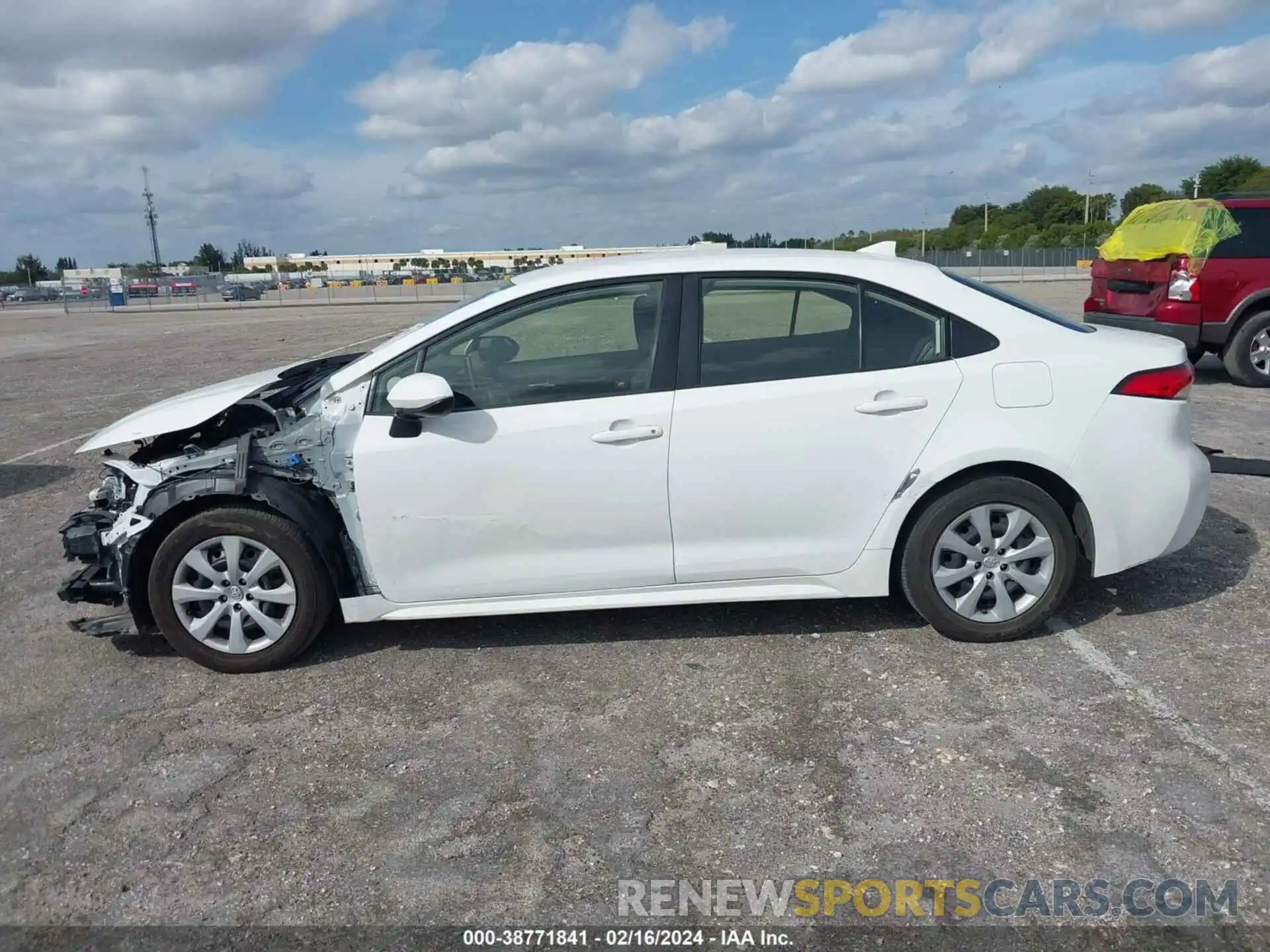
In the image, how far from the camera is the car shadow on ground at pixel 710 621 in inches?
173

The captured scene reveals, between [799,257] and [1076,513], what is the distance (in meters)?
1.63

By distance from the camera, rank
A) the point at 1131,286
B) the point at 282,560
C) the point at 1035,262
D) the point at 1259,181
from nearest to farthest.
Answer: the point at 282,560 → the point at 1131,286 → the point at 1035,262 → the point at 1259,181

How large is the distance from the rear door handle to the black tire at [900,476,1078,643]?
1.30 feet

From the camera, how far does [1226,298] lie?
9766 millimetres

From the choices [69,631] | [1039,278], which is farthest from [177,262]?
[69,631]

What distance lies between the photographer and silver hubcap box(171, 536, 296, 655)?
4.01 m

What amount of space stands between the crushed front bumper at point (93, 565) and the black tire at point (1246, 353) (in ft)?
34.2

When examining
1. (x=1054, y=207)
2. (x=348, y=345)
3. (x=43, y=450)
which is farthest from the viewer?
(x=1054, y=207)

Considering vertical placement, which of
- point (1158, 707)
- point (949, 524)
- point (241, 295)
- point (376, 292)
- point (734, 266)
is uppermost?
point (241, 295)

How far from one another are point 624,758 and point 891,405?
178 cm

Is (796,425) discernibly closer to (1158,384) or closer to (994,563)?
(994,563)

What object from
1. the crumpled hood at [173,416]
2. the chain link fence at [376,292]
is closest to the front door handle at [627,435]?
the crumpled hood at [173,416]

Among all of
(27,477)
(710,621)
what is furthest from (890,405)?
(27,477)

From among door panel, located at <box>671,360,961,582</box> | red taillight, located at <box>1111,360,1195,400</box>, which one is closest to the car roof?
door panel, located at <box>671,360,961,582</box>
